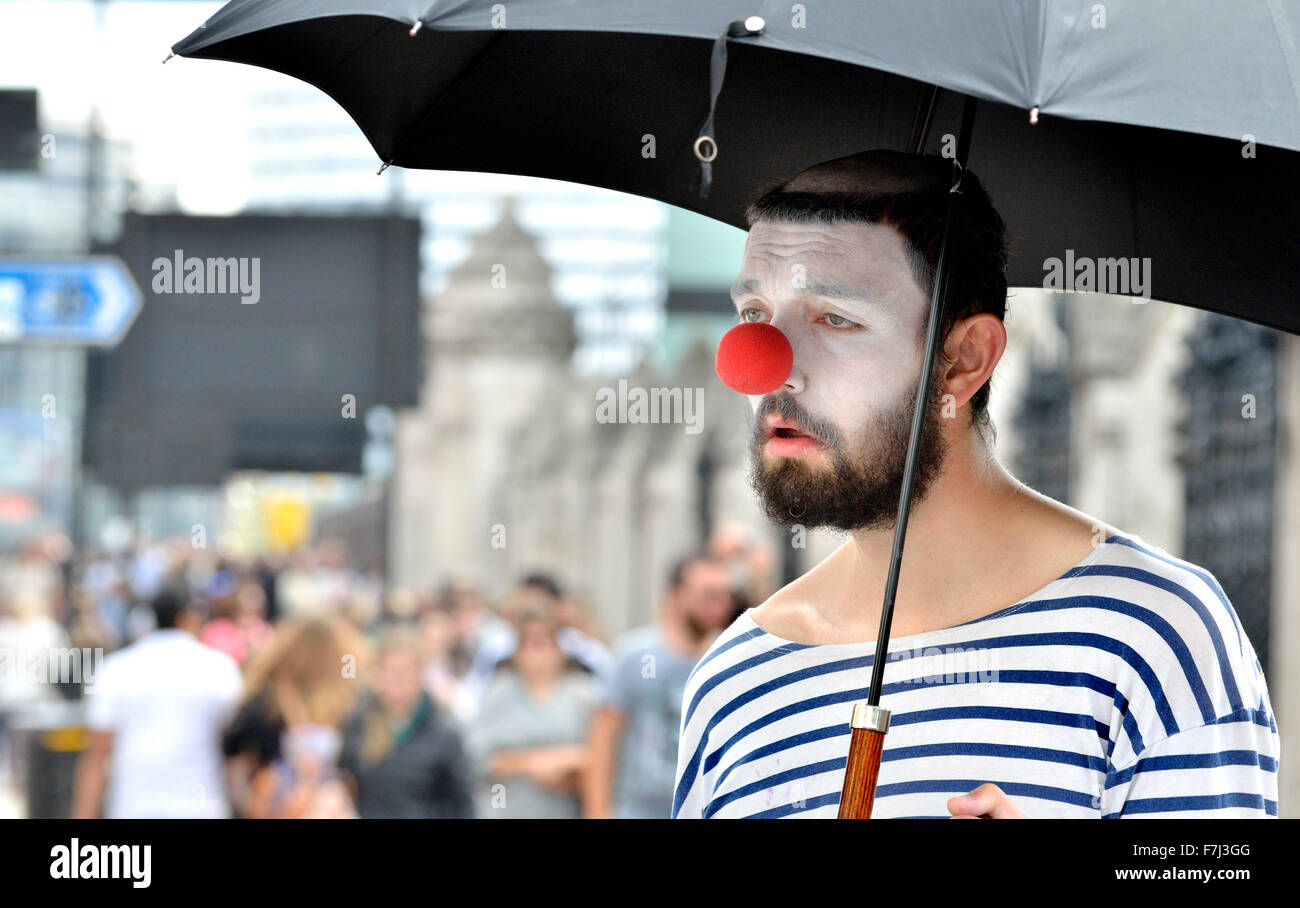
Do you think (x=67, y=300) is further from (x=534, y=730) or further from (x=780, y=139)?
(x=780, y=139)

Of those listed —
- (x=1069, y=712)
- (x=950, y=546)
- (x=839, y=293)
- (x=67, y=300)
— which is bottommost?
(x=1069, y=712)

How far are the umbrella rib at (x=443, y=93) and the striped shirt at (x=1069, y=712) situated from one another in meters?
1.20

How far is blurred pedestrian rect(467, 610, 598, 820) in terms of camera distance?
256 inches

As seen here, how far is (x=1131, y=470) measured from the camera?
28.3ft

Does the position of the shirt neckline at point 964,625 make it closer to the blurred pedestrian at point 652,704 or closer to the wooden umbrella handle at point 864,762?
the wooden umbrella handle at point 864,762

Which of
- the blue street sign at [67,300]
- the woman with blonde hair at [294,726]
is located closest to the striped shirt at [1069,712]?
the woman with blonde hair at [294,726]

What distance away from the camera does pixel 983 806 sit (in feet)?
6.24

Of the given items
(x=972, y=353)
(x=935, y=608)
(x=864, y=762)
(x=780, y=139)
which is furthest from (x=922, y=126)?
(x=864, y=762)

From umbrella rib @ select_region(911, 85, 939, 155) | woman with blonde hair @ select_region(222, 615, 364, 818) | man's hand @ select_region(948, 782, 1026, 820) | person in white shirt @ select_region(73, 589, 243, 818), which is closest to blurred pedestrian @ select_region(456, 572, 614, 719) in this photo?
woman with blonde hair @ select_region(222, 615, 364, 818)

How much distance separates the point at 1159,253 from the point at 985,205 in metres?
0.46

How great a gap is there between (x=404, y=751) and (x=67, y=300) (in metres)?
4.35

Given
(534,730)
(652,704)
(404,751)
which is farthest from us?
(534,730)

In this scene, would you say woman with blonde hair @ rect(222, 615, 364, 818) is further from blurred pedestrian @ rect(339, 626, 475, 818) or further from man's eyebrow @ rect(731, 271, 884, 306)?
→ man's eyebrow @ rect(731, 271, 884, 306)
